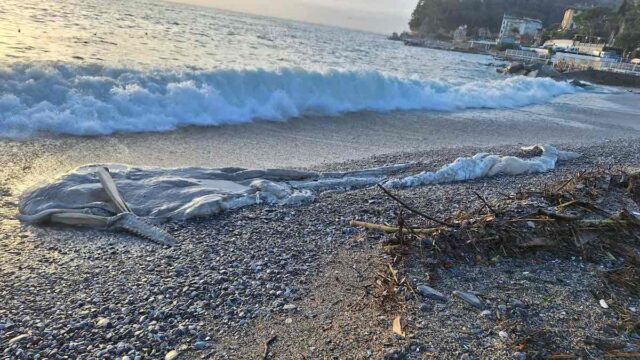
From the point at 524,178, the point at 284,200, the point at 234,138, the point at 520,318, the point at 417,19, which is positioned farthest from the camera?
the point at 417,19

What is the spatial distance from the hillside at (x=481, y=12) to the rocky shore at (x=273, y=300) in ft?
483

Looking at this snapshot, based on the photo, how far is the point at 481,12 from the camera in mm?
136750

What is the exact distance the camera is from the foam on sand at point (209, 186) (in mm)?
5227

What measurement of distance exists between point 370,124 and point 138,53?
8.75 metres

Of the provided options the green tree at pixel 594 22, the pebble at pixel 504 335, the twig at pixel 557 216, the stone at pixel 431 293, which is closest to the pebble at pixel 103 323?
the stone at pixel 431 293

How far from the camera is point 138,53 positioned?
15125mm

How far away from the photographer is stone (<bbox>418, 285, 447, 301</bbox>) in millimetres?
3352

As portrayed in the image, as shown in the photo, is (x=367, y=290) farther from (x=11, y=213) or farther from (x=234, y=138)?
(x=234, y=138)

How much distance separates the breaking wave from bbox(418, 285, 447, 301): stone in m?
7.47

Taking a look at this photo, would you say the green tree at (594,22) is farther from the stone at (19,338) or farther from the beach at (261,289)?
the stone at (19,338)

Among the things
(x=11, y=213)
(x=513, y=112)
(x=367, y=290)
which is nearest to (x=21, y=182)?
(x=11, y=213)

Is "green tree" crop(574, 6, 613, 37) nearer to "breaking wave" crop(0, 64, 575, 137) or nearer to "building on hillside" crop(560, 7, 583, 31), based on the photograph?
"building on hillside" crop(560, 7, 583, 31)

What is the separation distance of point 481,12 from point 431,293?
6001 inches

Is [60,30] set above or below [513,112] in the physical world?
above
